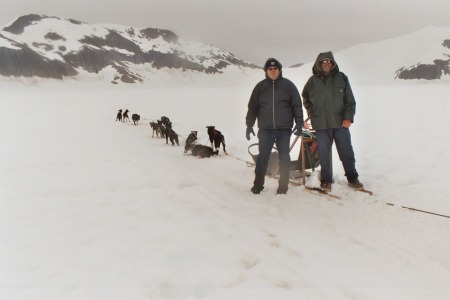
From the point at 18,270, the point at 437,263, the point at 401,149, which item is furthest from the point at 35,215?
the point at 401,149

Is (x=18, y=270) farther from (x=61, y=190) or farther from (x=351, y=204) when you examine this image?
(x=351, y=204)

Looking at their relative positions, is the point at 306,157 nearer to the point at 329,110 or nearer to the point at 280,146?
the point at 280,146

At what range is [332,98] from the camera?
5480 millimetres

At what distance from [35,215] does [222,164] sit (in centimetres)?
434

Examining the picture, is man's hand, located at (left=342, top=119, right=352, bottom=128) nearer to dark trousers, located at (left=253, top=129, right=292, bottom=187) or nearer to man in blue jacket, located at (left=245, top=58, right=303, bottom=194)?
man in blue jacket, located at (left=245, top=58, right=303, bottom=194)

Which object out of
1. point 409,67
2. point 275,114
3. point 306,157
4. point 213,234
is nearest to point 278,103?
point 275,114

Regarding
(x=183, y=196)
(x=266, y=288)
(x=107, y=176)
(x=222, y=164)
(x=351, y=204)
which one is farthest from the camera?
(x=222, y=164)

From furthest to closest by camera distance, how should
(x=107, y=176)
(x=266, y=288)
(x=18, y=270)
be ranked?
(x=107, y=176) → (x=18, y=270) → (x=266, y=288)

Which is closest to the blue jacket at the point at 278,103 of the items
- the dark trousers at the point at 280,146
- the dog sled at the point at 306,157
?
the dark trousers at the point at 280,146

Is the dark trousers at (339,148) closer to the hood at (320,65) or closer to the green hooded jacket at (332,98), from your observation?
the green hooded jacket at (332,98)

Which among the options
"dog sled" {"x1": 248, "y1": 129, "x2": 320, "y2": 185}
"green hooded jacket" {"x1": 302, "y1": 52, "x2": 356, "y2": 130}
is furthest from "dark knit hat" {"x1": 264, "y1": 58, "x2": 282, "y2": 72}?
"dog sled" {"x1": 248, "y1": 129, "x2": 320, "y2": 185}

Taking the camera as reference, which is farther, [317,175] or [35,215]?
[317,175]

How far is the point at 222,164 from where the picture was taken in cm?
818

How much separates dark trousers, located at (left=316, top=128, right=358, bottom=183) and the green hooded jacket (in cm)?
16
